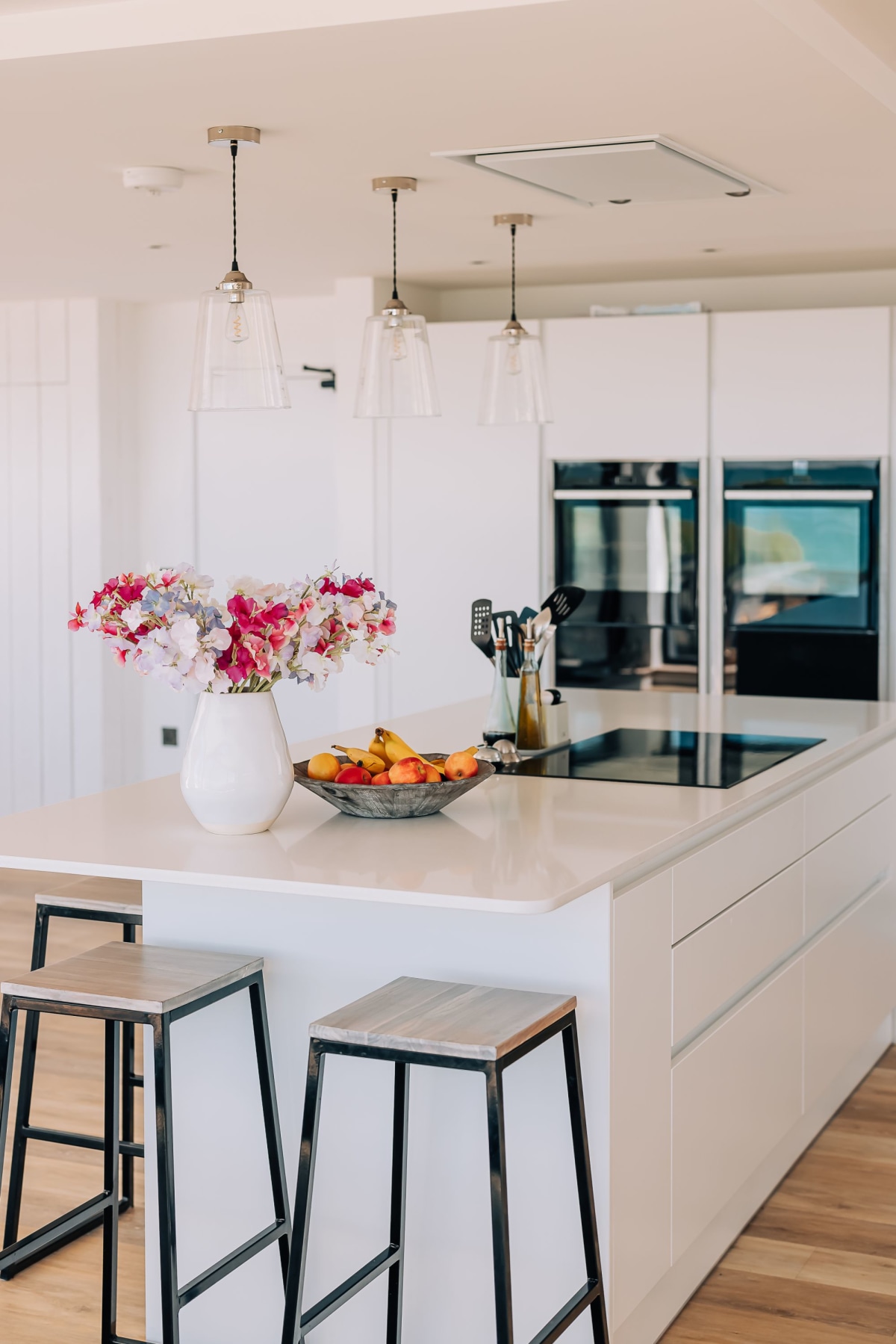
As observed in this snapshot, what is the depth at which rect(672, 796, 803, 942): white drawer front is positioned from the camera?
270 centimetres

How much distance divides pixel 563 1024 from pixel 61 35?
1928 millimetres

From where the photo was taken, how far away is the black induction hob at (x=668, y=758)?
3.22 m

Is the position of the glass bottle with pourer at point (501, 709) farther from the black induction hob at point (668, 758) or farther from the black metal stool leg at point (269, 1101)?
the black metal stool leg at point (269, 1101)

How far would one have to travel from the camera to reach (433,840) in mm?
2631

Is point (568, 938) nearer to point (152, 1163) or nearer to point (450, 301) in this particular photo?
point (152, 1163)

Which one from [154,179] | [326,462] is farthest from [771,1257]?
[326,462]

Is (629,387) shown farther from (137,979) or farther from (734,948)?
(137,979)

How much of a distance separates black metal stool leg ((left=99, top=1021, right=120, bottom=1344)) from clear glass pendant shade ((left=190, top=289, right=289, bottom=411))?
1256 mm

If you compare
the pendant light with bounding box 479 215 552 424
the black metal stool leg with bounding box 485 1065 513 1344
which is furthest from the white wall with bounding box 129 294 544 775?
the black metal stool leg with bounding box 485 1065 513 1344

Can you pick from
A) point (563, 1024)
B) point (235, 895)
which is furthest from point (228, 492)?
point (563, 1024)

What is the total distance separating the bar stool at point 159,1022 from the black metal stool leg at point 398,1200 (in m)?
0.21

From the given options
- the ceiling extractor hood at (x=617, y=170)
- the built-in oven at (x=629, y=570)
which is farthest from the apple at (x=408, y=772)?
the built-in oven at (x=629, y=570)

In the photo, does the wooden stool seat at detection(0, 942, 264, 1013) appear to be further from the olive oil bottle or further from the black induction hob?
the olive oil bottle

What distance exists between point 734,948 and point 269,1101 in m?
0.94
